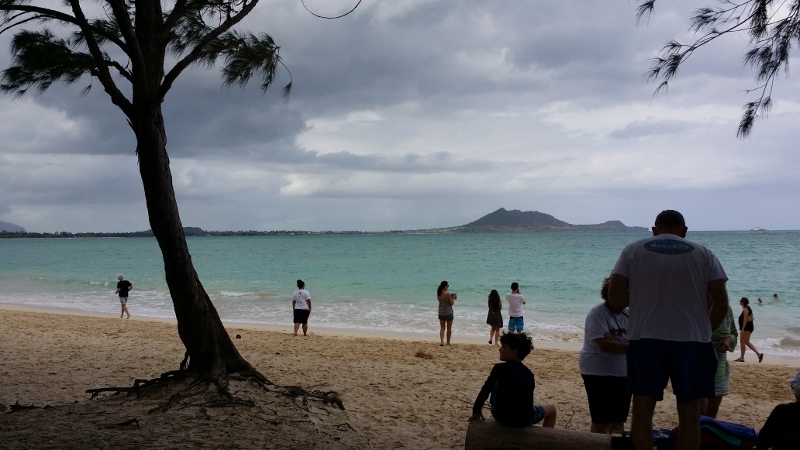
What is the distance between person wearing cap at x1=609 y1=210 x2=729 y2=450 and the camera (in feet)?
11.1

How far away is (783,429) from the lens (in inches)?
128

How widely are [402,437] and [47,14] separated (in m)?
5.00

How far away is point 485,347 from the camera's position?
12758 millimetres

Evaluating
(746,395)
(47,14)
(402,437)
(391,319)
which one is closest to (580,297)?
(391,319)

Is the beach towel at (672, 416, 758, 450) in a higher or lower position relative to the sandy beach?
higher

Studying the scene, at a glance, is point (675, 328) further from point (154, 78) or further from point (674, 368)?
point (154, 78)

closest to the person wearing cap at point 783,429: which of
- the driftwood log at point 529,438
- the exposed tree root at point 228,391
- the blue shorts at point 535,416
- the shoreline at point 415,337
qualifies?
the driftwood log at point 529,438

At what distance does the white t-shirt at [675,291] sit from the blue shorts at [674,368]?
0.05 m

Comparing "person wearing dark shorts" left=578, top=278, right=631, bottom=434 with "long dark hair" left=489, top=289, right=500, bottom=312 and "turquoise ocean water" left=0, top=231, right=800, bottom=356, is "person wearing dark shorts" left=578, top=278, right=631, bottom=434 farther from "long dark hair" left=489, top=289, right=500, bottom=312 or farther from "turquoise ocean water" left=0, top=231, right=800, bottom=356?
"turquoise ocean water" left=0, top=231, right=800, bottom=356

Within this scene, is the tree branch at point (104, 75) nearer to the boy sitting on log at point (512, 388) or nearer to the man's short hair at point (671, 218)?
the boy sitting on log at point (512, 388)

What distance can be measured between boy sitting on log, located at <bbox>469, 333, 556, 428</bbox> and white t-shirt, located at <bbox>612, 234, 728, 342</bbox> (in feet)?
2.51

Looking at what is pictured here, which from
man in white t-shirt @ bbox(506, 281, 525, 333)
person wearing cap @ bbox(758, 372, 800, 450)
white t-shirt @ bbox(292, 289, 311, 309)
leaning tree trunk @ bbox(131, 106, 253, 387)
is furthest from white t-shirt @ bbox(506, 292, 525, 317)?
person wearing cap @ bbox(758, 372, 800, 450)

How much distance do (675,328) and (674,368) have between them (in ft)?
0.74

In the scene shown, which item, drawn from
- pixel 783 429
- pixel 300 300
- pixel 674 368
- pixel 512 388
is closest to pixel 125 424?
pixel 512 388
